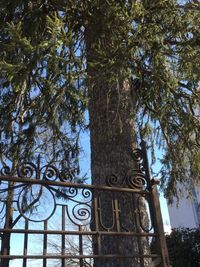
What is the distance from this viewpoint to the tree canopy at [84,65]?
4398 mm

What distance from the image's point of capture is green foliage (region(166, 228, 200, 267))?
1070cm

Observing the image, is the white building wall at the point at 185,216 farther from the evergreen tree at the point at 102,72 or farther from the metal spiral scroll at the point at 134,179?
the metal spiral scroll at the point at 134,179

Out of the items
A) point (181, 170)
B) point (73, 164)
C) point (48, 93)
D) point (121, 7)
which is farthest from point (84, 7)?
point (181, 170)

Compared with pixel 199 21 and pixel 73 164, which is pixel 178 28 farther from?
pixel 73 164

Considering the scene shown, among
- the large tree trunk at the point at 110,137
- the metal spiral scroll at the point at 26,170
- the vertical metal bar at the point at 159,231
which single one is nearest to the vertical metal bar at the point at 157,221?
the vertical metal bar at the point at 159,231

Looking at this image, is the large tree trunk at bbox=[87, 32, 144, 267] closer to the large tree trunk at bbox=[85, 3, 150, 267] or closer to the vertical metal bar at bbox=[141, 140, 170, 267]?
the large tree trunk at bbox=[85, 3, 150, 267]

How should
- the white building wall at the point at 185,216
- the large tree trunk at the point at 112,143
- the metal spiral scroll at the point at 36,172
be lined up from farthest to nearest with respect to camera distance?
1. the white building wall at the point at 185,216
2. the large tree trunk at the point at 112,143
3. the metal spiral scroll at the point at 36,172

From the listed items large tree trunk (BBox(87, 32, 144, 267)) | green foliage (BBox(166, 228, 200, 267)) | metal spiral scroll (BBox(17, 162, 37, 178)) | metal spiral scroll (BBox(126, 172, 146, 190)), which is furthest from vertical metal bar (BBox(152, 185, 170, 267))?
green foliage (BBox(166, 228, 200, 267))

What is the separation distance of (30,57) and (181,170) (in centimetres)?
440

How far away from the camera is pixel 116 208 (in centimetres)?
359

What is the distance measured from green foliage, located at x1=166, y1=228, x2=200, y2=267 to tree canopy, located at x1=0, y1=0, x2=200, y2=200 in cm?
471

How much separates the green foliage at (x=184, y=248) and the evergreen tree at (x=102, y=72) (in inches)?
204

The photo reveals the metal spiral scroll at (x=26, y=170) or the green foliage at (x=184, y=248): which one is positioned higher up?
the green foliage at (x=184, y=248)

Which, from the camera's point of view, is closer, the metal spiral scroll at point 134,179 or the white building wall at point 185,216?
the metal spiral scroll at point 134,179
